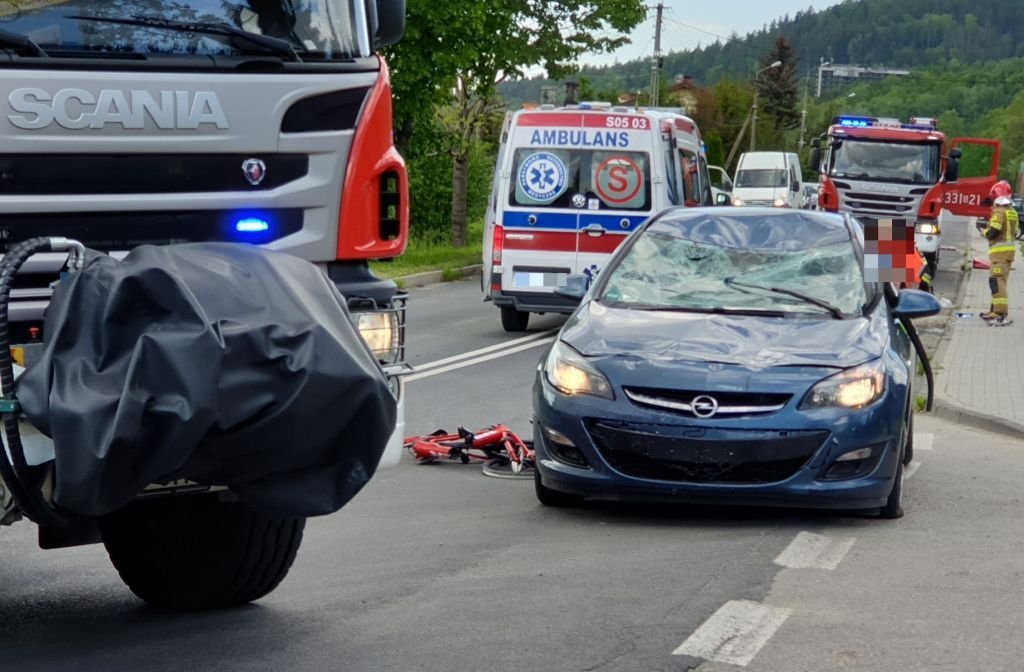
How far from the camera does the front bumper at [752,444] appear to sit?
7754 millimetres

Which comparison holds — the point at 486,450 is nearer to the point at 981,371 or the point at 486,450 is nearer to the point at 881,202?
the point at 981,371

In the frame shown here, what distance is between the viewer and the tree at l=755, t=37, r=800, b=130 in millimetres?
144750

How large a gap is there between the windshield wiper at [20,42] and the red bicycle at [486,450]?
5.06 metres

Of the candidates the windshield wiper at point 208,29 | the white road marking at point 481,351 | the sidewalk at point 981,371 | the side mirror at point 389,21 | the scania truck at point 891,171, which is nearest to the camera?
the windshield wiper at point 208,29

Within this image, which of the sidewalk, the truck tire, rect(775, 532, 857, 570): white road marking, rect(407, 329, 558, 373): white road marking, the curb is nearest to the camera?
the truck tire

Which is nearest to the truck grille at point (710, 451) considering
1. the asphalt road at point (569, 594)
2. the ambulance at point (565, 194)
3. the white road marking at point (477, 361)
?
the asphalt road at point (569, 594)

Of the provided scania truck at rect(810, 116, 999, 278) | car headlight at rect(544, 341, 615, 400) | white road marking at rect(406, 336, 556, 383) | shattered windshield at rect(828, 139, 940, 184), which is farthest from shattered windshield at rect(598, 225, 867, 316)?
shattered windshield at rect(828, 139, 940, 184)

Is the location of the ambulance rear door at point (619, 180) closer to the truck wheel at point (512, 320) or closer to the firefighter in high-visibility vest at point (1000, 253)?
the truck wheel at point (512, 320)

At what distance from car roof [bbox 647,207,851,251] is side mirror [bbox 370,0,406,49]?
3529 millimetres

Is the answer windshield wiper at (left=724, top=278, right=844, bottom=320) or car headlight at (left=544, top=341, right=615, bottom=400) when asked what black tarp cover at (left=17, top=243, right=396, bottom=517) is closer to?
car headlight at (left=544, top=341, right=615, bottom=400)

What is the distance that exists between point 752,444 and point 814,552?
23.8 inches

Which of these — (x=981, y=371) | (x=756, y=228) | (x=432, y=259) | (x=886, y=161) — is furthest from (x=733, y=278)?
(x=886, y=161)

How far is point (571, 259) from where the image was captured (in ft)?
61.2

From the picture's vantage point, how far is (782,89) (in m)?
147
